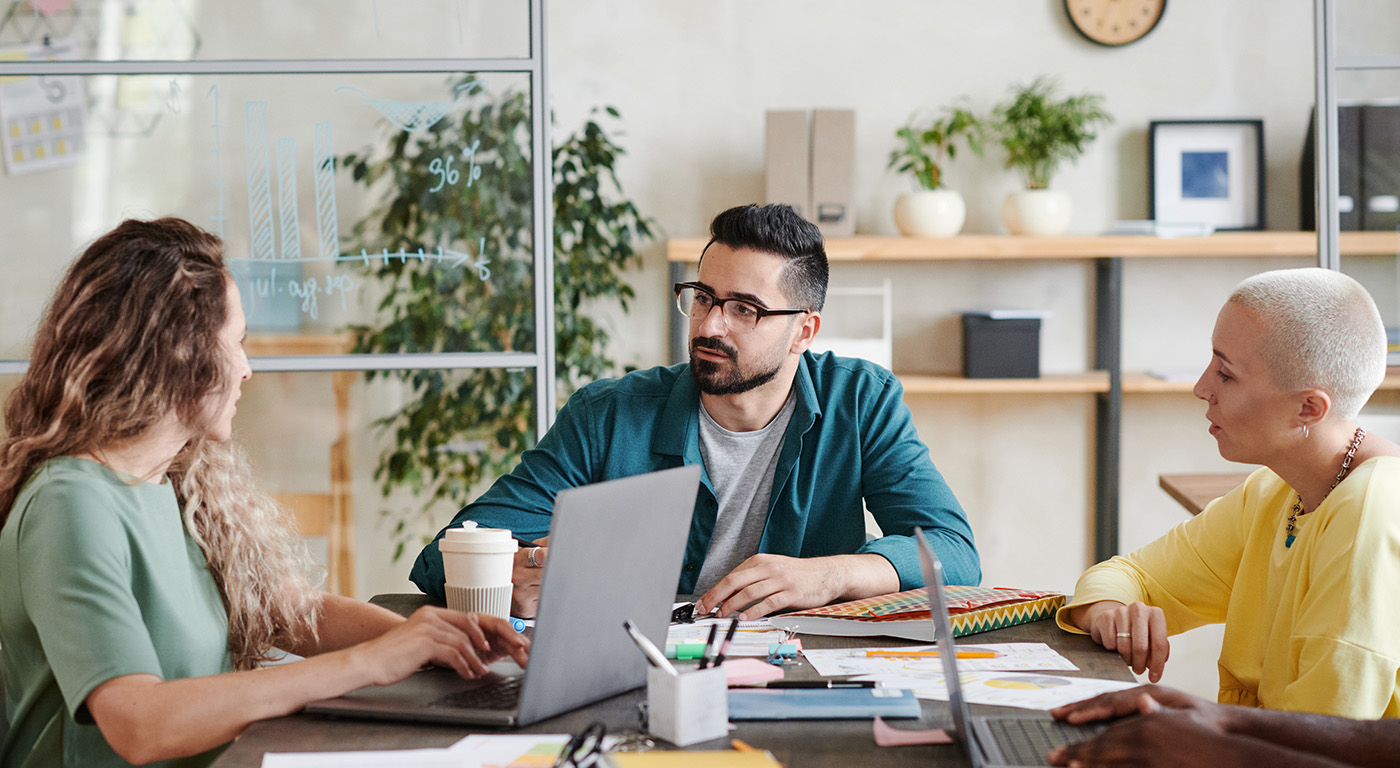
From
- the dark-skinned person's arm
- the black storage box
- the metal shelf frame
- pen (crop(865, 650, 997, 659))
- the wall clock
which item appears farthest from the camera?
the wall clock

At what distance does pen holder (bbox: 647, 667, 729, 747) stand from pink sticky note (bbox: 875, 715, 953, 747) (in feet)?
0.43

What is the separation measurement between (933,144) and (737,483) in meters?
2.04

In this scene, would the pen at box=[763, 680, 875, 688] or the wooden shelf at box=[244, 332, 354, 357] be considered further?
the wooden shelf at box=[244, 332, 354, 357]

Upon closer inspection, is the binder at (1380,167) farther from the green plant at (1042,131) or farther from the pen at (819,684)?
the pen at (819,684)

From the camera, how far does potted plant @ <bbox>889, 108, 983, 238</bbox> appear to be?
11.2ft

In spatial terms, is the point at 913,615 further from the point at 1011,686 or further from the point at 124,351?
the point at 124,351

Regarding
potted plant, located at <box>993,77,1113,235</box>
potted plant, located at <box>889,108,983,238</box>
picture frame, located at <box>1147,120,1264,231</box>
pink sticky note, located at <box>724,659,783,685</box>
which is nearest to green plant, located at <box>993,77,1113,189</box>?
potted plant, located at <box>993,77,1113,235</box>

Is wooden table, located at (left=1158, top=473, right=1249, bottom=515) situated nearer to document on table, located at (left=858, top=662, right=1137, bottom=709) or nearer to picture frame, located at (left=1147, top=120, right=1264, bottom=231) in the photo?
picture frame, located at (left=1147, top=120, right=1264, bottom=231)

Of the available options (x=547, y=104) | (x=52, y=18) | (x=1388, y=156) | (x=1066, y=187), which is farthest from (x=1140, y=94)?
(x=52, y=18)

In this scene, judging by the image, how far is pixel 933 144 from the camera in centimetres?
359

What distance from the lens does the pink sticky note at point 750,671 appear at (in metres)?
1.16

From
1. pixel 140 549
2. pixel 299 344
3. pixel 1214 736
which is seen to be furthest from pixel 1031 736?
pixel 299 344

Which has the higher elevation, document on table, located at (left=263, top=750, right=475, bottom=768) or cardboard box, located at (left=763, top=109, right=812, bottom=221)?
cardboard box, located at (left=763, top=109, right=812, bottom=221)

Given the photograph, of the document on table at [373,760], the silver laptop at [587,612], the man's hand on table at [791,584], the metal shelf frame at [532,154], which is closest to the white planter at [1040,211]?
the metal shelf frame at [532,154]
